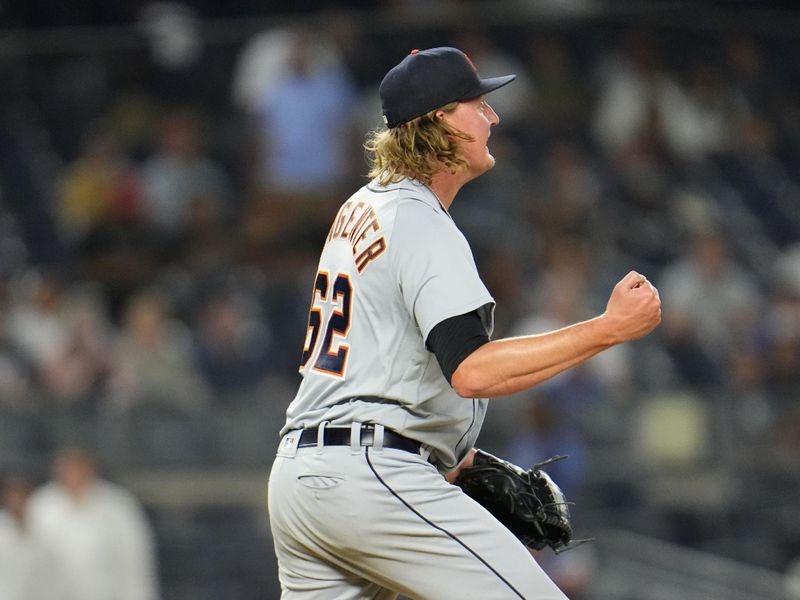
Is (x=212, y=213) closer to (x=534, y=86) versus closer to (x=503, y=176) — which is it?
(x=503, y=176)

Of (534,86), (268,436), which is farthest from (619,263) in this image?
(268,436)

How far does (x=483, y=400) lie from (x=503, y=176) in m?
6.32

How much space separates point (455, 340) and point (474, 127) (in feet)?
1.84

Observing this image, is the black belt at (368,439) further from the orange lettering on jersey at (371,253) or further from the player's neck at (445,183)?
the player's neck at (445,183)

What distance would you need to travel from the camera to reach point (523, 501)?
3.46m

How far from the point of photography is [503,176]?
961cm

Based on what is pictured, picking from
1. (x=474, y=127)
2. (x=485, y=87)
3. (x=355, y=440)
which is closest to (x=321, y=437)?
(x=355, y=440)

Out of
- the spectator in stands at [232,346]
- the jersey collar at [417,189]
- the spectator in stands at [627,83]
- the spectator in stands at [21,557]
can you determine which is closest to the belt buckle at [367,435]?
the jersey collar at [417,189]

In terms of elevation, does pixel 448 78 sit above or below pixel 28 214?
above

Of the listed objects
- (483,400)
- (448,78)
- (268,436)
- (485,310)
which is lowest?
(268,436)

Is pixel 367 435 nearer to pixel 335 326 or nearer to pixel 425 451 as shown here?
pixel 425 451

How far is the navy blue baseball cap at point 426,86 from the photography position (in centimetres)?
327

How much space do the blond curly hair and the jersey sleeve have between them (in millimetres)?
139

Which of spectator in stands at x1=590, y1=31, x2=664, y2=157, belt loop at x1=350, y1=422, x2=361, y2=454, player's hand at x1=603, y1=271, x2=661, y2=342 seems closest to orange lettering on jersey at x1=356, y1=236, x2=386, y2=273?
belt loop at x1=350, y1=422, x2=361, y2=454
